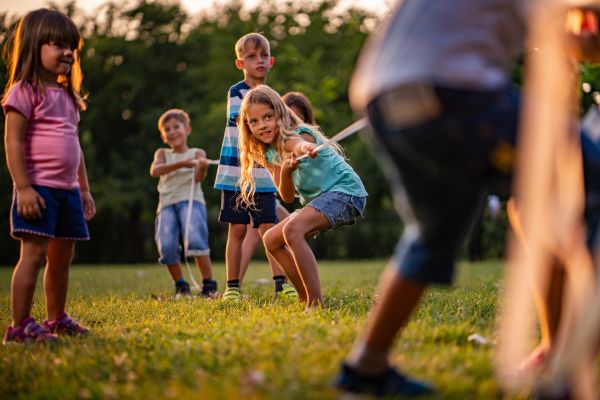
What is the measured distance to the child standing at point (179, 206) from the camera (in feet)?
27.5

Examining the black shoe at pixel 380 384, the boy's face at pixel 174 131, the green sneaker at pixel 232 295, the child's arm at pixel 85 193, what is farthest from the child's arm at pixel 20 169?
the boy's face at pixel 174 131

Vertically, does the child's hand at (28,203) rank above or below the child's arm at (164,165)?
below

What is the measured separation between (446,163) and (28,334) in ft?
9.43

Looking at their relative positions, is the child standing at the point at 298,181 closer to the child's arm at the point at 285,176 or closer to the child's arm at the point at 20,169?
the child's arm at the point at 285,176

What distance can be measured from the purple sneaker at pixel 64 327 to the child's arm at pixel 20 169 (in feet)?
2.56

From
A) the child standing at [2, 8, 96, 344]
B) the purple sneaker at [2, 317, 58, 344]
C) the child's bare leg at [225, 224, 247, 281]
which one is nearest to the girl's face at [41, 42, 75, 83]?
the child standing at [2, 8, 96, 344]

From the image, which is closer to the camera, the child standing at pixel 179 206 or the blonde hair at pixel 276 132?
the blonde hair at pixel 276 132

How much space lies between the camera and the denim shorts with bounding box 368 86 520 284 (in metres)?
2.51

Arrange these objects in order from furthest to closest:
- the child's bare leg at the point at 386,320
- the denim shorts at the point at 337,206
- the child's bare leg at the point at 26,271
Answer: the denim shorts at the point at 337,206 < the child's bare leg at the point at 26,271 < the child's bare leg at the point at 386,320

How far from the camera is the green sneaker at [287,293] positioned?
21.1 feet

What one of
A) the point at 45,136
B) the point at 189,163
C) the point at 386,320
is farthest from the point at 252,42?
the point at 386,320

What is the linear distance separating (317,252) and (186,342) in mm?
23446

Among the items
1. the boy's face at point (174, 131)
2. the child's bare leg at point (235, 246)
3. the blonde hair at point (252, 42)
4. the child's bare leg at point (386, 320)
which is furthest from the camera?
the boy's face at point (174, 131)

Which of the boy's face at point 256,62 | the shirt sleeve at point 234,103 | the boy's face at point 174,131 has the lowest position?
the boy's face at point 174,131
